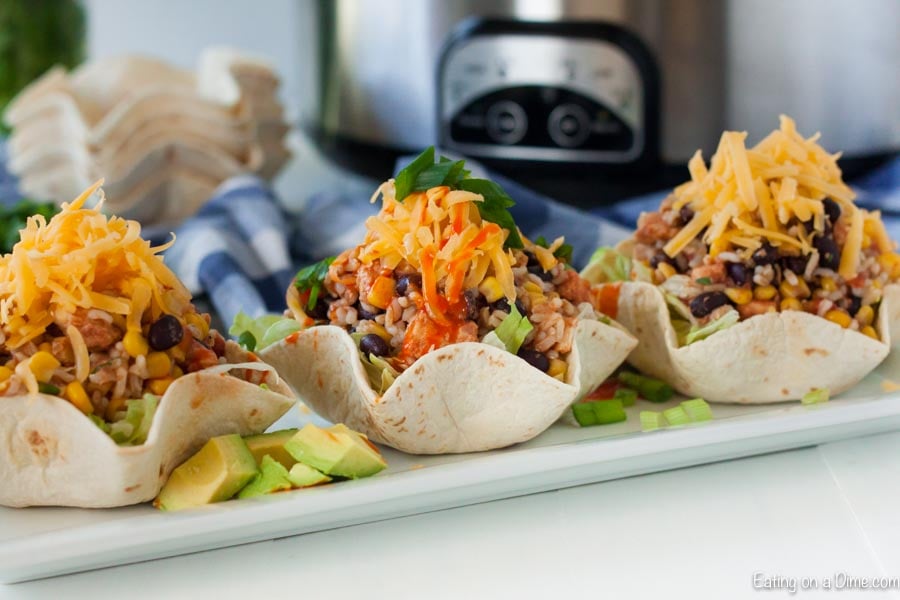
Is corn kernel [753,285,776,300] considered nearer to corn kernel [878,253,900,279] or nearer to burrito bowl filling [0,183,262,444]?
corn kernel [878,253,900,279]

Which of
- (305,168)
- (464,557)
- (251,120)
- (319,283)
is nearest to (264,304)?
(319,283)

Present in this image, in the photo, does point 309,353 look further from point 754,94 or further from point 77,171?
point 77,171

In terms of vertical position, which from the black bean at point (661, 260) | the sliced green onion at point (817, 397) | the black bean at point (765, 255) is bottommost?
the sliced green onion at point (817, 397)

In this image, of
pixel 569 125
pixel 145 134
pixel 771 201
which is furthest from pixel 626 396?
pixel 145 134

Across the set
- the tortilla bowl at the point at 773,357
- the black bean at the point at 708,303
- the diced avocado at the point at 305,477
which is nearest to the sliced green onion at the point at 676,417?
the tortilla bowl at the point at 773,357

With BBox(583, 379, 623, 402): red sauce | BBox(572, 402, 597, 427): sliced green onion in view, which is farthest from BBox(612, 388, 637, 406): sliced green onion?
BBox(572, 402, 597, 427): sliced green onion

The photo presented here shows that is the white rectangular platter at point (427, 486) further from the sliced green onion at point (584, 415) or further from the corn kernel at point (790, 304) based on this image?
the corn kernel at point (790, 304)

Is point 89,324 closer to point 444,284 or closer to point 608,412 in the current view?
point 444,284
